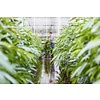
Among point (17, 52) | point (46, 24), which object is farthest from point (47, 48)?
point (17, 52)

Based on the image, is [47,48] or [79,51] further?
[47,48]

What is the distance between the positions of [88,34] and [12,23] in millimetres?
380

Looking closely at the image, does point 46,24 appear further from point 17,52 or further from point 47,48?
point 17,52

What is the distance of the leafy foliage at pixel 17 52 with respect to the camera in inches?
34.2

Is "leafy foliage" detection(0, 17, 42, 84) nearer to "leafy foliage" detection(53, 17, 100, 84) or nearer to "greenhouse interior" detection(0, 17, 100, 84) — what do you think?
"greenhouse interior" detection(0, 17, 100, 84)

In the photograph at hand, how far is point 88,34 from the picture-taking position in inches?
40.9

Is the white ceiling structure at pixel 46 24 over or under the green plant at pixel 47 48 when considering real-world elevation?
over

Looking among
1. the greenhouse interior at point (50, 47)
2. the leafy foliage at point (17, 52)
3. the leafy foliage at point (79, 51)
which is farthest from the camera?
the greenhouse interior at point (50, 47)

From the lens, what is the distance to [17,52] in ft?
3.26

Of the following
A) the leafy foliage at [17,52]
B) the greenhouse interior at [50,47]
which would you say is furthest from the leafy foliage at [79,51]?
the leafy foliage at [17,52]

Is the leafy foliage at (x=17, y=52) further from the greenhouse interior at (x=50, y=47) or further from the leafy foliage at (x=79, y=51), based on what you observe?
the leafy foliage at (x=79, y=51)

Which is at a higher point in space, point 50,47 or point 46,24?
point 46,24
